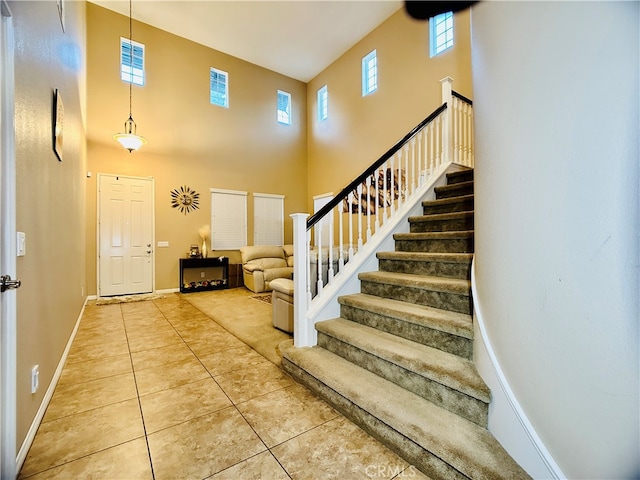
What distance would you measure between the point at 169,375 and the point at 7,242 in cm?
155

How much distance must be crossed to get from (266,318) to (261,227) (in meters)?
4.01

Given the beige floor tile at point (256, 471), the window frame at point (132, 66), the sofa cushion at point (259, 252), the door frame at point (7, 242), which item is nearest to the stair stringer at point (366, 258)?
the beige floor tile at point (256, 471)

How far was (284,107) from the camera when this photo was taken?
8.11 meters

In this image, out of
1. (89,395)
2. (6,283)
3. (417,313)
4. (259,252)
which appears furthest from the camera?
(259,252)

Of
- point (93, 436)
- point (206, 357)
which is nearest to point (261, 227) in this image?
point (206, 357)

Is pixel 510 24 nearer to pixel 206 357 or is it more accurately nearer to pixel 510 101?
pixel 510 101

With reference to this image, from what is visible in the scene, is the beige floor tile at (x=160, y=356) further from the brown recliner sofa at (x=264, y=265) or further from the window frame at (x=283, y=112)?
the window frame at (x=283, y=112)

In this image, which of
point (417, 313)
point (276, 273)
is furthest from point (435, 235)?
point (276, 273)

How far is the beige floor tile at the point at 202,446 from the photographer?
1.35m

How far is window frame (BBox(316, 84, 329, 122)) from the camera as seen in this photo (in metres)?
7.67

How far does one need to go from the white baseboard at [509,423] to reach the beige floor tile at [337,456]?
48 cm

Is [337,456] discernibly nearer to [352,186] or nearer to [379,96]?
[352,186]

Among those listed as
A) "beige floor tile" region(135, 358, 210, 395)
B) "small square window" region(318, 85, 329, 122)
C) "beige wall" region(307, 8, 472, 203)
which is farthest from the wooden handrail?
"small square window" region(318, 85, 329, 122)

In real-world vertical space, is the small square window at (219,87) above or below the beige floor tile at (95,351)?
above
